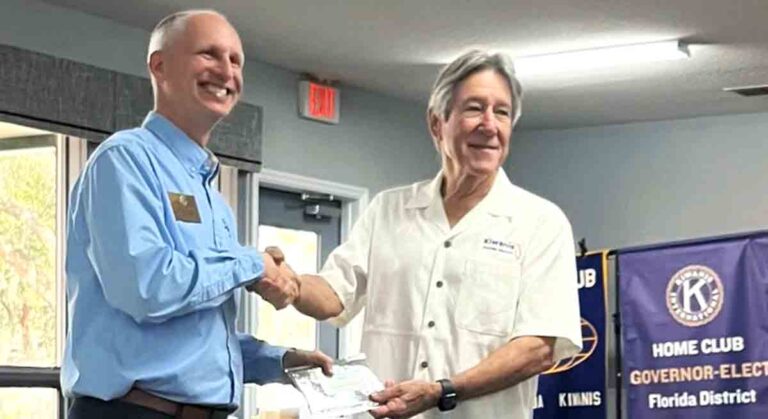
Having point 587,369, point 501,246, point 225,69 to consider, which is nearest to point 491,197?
point 501,246

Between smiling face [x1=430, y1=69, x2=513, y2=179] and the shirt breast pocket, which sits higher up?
smiling face [x1=430, y1=69, x2=513, y2=179]

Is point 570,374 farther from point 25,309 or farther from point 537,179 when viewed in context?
point 25,309

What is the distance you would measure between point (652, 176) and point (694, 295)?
1140mm

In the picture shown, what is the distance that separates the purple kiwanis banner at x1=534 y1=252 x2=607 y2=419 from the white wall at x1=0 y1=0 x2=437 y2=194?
1.13 metres

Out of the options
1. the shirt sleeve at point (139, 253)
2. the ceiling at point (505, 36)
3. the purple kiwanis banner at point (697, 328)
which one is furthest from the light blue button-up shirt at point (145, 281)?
the purple kiwanis banner at point (697, 328)

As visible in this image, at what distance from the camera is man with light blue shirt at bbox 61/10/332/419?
6.84ft

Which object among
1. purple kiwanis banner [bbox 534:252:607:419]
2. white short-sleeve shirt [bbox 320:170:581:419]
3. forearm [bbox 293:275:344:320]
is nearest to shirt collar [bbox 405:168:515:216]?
white short-sleeve shirt [bbox 320:170:581:419]

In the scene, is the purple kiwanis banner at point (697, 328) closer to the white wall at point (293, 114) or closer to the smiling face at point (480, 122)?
the white wall at point (293, 114)

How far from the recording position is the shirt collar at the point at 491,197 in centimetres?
277

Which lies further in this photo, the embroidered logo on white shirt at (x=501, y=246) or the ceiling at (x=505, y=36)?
the ceiling at (x=505, y=36)

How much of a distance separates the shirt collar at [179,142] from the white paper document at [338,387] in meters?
0.46

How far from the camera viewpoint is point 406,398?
102 inches

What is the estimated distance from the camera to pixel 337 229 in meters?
6.99

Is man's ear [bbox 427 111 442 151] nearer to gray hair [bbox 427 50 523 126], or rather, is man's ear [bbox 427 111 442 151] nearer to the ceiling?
gray hair [bbox 427 50 523 126]
